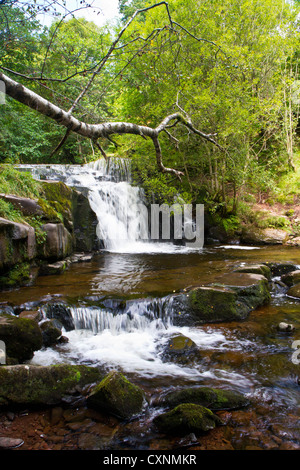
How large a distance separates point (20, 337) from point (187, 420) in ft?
7.63

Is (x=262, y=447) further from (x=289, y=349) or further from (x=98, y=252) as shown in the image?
(x=98, y=252)

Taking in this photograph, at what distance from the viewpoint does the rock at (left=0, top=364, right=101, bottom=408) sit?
2.79 metres

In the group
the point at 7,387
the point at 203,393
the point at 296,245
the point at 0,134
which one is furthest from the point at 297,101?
the point at 7,387

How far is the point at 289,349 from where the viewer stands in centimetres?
412

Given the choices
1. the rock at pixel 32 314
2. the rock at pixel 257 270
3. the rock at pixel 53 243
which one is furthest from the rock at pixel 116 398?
the rock at pixel 53 243

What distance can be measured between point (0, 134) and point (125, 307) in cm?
1176

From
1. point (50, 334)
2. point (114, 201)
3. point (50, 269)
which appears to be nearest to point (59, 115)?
point (50, 334)

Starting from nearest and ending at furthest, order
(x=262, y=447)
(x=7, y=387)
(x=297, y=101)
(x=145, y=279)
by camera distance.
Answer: (x=262, y=447), (x=7, y=387), (x=145, y=279), (x=297, y=101)

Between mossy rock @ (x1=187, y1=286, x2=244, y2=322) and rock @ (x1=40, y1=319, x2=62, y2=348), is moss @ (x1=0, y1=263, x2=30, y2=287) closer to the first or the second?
rock @ (x1=40, y1=319, x2=62, y2=348)

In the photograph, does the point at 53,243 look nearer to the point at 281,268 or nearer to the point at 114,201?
the point at 114,201

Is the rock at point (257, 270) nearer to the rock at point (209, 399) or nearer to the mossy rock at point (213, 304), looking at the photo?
the mossy rock at point (213, 304)

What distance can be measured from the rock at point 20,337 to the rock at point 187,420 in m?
1.94

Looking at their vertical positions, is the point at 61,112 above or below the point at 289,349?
above

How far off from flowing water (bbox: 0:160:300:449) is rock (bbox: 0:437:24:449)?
76 centimetres
